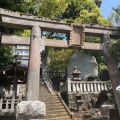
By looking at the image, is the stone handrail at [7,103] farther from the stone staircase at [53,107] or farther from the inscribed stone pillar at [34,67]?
the inscribed stone pillar at [34,67]

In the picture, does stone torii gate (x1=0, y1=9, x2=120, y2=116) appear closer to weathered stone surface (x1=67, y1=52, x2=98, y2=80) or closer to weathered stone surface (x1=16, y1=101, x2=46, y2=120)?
weathered stone surface (x1=16, y1=101, x2=46, y2=120)

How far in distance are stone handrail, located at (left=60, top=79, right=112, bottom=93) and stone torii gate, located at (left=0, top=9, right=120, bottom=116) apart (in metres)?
5.28

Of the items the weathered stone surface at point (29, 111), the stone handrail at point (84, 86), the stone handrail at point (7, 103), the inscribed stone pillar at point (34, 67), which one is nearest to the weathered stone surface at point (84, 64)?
the stone handrail at point (84, 86)

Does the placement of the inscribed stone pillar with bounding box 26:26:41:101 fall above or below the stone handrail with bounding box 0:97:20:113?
above

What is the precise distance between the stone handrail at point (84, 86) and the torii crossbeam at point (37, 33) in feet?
17.3

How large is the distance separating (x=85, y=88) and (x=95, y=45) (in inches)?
218

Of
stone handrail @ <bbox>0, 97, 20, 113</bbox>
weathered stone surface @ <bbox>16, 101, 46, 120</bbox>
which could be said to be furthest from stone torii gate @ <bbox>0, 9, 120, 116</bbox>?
stone handrail @ <bbox>0, 97, 20, 113</bbox>

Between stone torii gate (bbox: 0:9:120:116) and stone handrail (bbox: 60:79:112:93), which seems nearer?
stone torii gate (bbox: 0:9:120:116)

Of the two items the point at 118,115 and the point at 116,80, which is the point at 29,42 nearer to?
the point at 116,80

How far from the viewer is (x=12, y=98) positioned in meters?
11.8

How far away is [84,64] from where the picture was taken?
66.4ft

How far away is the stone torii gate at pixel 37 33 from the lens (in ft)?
22.7

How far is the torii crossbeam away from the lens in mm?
6909

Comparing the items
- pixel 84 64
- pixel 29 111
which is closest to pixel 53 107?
pixel 29 111
